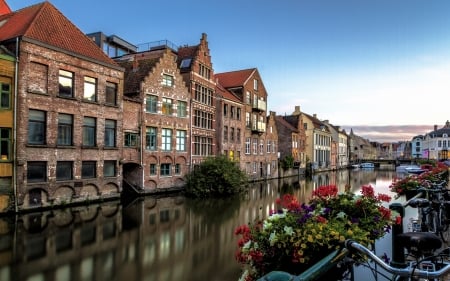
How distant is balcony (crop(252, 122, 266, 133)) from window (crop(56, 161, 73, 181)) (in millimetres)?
27172

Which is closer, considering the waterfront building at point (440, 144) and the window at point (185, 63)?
the window at point (185, 63)

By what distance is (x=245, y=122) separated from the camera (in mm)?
44156

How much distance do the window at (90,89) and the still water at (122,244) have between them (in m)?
7.70

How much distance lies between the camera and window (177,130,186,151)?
1266 inches

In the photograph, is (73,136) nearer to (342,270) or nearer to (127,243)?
(127,243)

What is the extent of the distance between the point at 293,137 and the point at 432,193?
174ft

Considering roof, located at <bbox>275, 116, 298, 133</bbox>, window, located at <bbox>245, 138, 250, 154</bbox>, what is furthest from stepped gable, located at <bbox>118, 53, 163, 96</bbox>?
roof, located at <bbox>275, 116, 298, 133</bbox>

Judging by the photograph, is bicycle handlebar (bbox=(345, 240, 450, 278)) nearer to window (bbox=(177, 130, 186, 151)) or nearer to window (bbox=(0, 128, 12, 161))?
window (bbox=(0, 128, 12, 161))

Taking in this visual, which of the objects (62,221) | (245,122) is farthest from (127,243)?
(245,122)

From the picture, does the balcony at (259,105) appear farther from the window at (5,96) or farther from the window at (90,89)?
the window at (5,96)

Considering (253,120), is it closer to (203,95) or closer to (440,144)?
(203,95)

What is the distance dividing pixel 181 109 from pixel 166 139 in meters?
3.51

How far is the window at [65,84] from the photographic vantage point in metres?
22.2

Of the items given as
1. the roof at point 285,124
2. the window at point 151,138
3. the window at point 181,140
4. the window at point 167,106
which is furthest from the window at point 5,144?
the roof at point 285,124
